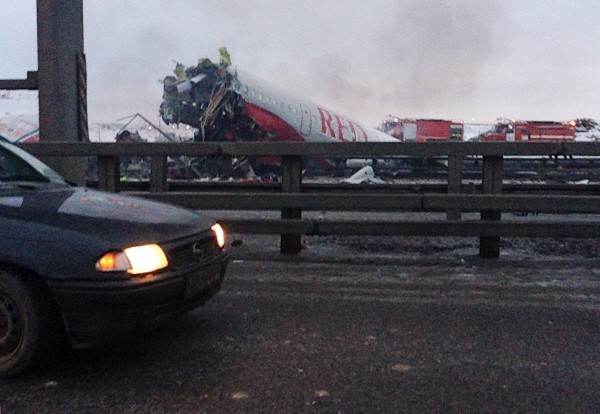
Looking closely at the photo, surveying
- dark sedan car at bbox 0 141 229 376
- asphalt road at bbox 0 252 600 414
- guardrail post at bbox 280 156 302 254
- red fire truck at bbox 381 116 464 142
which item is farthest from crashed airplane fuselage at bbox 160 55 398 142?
dark sedan car at bbox 0 141 229 376

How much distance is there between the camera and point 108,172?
7359 mm

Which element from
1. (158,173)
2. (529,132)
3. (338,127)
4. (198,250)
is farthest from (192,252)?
(529,132)

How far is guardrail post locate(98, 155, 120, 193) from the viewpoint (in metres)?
7.34

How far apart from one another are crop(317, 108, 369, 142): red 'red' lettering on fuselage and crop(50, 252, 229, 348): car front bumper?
24.4 m

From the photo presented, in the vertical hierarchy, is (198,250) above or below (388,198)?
below

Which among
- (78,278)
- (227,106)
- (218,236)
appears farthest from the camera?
(227,106)

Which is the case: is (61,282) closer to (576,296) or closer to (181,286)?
(181,286)

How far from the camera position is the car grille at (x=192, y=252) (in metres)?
3.81

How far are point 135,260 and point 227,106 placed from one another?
2107 cm

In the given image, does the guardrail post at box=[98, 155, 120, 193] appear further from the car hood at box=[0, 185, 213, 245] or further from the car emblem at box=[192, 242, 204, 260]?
the car emblem at box=[192, 242, 204, 260]

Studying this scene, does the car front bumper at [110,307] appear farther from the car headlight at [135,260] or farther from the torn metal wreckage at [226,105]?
the torn metal wreckage at [226,105]

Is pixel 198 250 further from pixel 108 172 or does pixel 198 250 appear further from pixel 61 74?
pixel 61 74

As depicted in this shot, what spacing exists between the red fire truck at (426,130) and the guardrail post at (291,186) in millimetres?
A: 33777

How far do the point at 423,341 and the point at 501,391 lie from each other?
899mm
